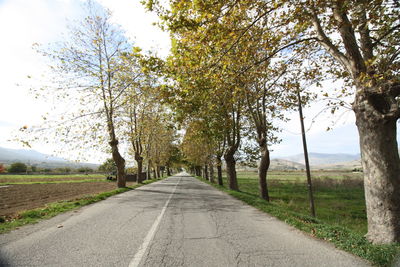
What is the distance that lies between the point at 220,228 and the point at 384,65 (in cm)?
606

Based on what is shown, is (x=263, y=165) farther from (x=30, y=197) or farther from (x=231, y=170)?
(x=30, y=197)

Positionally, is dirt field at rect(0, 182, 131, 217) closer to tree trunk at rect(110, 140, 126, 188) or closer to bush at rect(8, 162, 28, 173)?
tree trunk at rect(110, 140, 126, 188)

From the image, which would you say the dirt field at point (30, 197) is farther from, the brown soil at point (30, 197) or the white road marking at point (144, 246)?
the white road marking at point (144, 246)

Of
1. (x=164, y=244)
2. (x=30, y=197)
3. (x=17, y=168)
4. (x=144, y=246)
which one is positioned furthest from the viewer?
(x=17, y=168)

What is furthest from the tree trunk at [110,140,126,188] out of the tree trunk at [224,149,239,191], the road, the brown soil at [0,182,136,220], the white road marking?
the white road marking

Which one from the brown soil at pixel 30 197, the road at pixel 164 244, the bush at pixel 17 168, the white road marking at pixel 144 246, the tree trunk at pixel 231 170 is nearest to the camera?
the white road marking at pixel 144 246

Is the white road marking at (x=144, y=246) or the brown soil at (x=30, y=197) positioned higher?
the white road marking at (x=144, y=246)

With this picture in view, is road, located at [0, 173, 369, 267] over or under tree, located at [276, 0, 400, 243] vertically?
under

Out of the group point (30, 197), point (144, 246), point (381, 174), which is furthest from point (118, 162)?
point (381, 174)

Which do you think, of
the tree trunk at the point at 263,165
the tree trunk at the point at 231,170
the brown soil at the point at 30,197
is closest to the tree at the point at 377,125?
the tree trunk at the point at 263,165

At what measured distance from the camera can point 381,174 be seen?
508 centimetres

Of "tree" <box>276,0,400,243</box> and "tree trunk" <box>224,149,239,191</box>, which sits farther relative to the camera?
"tree trunk" <box>224,149,239,191</box>

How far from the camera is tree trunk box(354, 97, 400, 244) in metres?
4.90

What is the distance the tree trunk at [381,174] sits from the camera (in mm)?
4904
